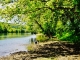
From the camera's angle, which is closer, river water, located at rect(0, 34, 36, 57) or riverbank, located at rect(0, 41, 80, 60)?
riverbank, located at rect(0, 41, 80, 60)

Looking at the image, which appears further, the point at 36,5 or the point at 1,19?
the point at 1,19

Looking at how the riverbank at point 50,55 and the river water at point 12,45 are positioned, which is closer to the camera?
the riverbank at point 50,55

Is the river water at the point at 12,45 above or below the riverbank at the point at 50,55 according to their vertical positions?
below

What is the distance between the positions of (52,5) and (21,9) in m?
3.84

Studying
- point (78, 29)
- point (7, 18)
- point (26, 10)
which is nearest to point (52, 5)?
point (26, 10)

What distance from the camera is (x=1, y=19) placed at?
30.2m

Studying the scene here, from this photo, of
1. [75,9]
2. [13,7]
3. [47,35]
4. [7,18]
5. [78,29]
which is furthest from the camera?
[47,35]

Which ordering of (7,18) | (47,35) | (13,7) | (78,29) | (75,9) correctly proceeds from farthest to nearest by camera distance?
(47,35)
(78,29)
(7,18)
(13,7)
(75,9)

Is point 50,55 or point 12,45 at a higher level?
point 50,55

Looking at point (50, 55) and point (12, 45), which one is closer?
point (50, 55)

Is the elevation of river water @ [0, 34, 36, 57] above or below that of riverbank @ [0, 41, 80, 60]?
below

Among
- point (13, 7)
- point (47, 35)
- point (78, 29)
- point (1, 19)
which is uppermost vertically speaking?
point (13, 7)

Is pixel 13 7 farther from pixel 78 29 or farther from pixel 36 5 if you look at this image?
pixel 78 29

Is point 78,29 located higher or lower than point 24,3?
lower
